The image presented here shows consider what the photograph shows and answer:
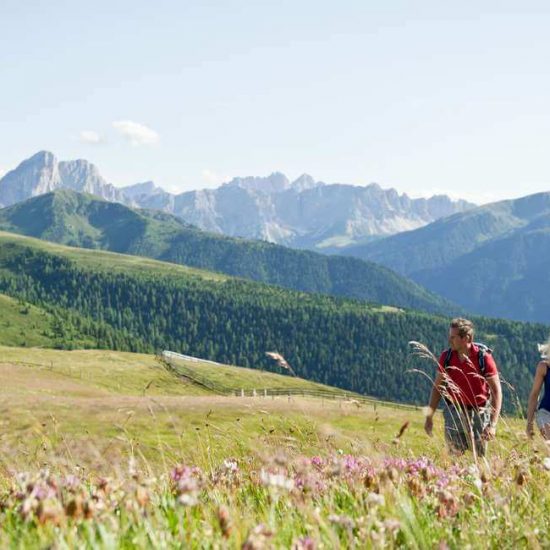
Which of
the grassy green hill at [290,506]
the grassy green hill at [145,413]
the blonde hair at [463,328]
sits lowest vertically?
the grassy green hill at [145,413]

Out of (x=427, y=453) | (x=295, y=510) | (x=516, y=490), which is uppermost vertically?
(x=516, y=490)

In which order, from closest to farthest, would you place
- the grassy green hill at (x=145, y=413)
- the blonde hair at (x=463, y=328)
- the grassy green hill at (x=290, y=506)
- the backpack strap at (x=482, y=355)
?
the grassy green hill at (x=290, y=506)
the grassy green hill at (x=145, y=413)
the backpack strap at (x=482, y=355)
the blonde hair at (x=463, y=328)

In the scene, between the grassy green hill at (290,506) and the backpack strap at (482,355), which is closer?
the grassy green hill at (290,506)

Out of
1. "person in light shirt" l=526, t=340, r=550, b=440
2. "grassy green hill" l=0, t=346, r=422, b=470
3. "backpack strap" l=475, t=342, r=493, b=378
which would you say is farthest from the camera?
"backpack strap" l=475, t=342, r=493, b=378

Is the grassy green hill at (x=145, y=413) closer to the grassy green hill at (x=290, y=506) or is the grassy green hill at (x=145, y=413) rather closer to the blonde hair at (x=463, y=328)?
the grassy green hill at (x=290, y=506)

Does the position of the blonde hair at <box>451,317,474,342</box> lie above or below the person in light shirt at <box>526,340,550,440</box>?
above

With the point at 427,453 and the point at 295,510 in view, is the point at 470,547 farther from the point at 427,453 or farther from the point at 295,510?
the point at 427,453

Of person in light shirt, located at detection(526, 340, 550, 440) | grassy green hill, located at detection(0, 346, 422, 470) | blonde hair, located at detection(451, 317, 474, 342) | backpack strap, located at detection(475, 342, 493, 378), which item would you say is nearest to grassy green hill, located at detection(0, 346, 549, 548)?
grassy green hill, located at detection(0, 346, 422, 470)

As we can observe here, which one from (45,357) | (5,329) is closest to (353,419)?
(45,357)

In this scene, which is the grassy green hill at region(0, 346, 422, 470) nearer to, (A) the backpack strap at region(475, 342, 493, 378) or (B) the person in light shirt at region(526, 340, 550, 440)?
(A) the backpack strap at region(475, 342, 493, 378)

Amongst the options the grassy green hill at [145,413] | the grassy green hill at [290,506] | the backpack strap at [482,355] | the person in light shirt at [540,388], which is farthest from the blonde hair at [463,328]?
the grassy green hill at [290,506]

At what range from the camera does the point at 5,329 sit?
651 feet

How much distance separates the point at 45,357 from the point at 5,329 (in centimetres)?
9471

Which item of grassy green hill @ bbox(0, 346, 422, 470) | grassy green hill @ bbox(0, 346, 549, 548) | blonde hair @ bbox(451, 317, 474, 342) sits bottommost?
grassy green hill @ bbox(0, 346, 422, 470)
